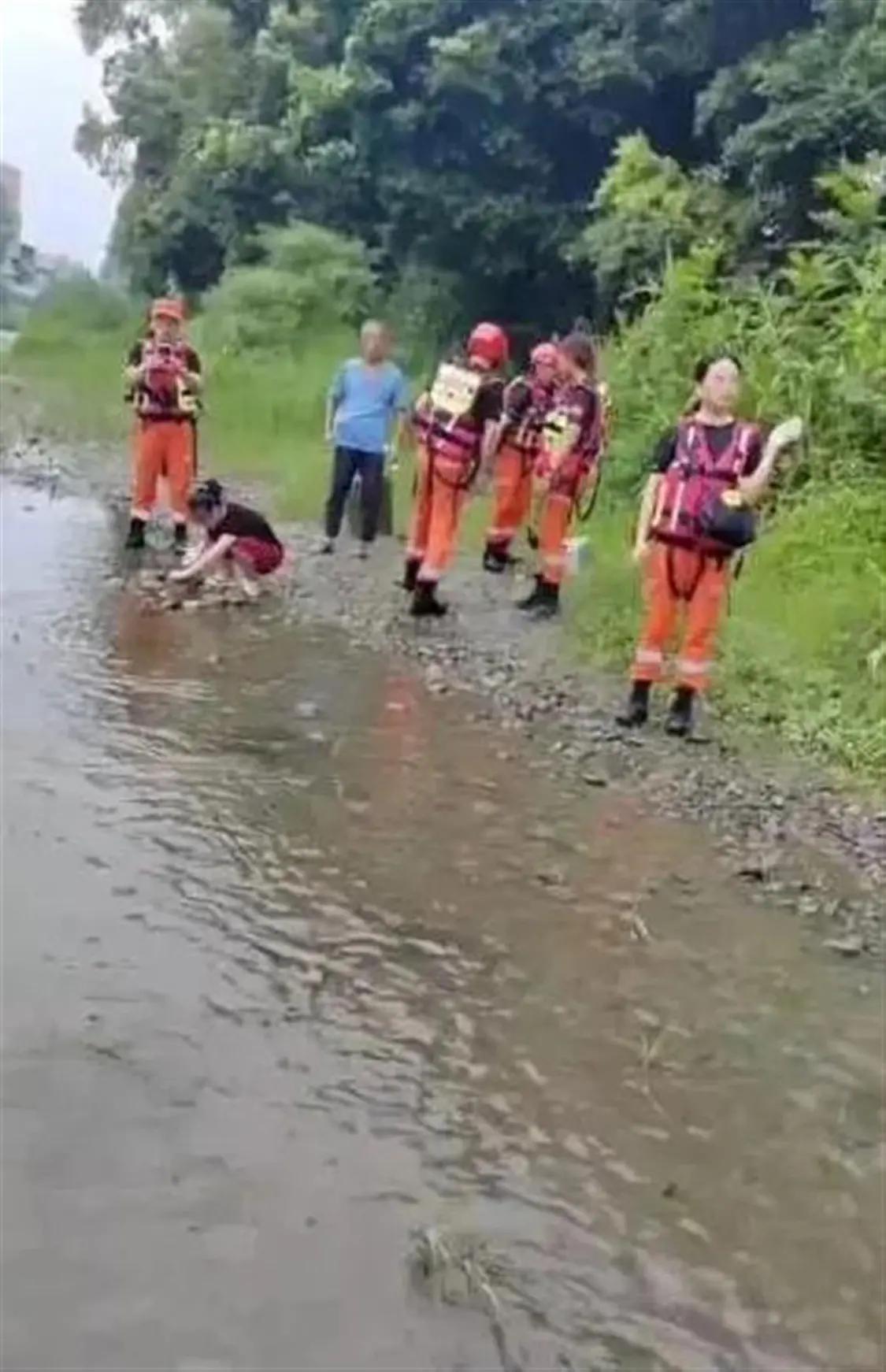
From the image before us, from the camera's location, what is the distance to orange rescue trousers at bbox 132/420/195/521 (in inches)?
488

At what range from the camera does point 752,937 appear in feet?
19.8

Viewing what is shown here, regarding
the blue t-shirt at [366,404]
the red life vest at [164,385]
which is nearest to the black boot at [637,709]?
the blue t-shirt at [366,404]

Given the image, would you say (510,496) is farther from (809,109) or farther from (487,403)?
(809,109)

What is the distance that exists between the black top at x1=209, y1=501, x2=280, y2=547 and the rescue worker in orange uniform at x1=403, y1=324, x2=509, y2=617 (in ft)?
3.47

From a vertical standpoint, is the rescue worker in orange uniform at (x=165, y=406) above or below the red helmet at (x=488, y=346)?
below

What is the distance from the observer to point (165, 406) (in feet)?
40.2

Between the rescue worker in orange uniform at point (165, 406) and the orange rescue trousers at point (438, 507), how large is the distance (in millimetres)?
2209

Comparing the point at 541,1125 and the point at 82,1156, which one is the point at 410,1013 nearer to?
the point at 541,1125

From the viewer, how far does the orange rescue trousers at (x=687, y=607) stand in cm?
833

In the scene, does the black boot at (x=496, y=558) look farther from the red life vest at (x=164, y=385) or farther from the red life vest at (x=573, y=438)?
the red life vest at (x=164, y=385)

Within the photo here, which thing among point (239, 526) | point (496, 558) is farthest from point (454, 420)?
point (496, 558)

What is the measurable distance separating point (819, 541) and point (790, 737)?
3076 mm

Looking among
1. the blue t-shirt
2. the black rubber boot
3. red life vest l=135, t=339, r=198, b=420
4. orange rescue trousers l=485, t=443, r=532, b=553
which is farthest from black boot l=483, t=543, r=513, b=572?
red life vest l=135, t=339, r=198, b=420

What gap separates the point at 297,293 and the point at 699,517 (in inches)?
676
